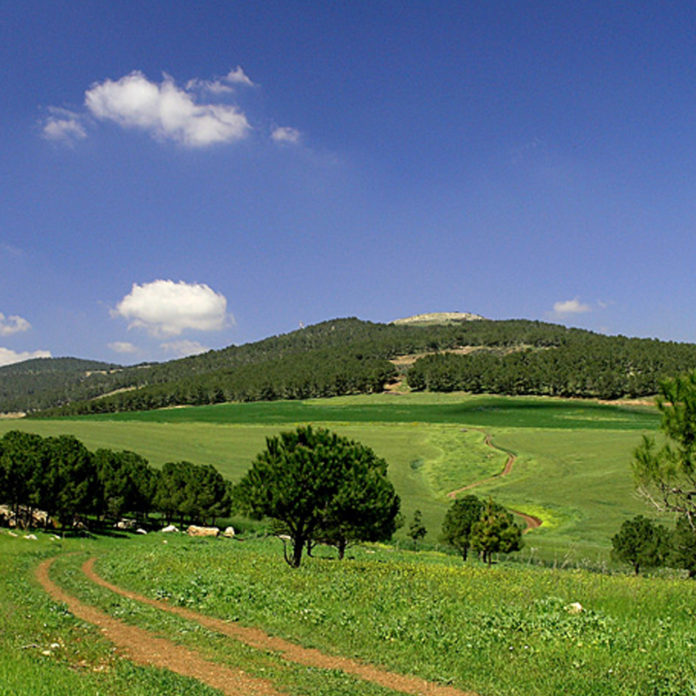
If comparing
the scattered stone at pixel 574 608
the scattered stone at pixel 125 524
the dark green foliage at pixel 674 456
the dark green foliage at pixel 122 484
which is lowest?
the scattered stone at pixel 125 524

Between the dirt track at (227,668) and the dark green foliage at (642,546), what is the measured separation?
40294 millimetres

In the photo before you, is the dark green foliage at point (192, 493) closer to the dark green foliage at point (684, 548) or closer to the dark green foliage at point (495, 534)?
the dark green foliage at point (495, 534)

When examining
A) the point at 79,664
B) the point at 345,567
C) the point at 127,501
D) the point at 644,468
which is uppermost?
the point at 644,468

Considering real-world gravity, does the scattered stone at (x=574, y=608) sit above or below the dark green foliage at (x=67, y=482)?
above

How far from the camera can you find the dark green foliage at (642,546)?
145 feet

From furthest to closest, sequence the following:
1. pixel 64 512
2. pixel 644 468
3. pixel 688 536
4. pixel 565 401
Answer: pixel 565 401 < pixel 64 512 < pixel 688 536 < pixel 644 468

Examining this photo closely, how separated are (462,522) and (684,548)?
18.3 metres

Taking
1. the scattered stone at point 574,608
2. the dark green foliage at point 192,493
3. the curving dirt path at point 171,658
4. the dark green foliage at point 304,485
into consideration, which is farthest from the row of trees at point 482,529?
the curving dirt path at point 171,658

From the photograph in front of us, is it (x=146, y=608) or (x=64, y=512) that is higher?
(x=146, y=608)

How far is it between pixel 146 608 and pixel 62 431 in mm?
120989

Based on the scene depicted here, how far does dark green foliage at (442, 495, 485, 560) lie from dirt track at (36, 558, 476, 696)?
129ft

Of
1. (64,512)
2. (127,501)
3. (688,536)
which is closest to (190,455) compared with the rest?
(127,501)

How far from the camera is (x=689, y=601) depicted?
15422 mm

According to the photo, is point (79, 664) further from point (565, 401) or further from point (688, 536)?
point (565, 401)
